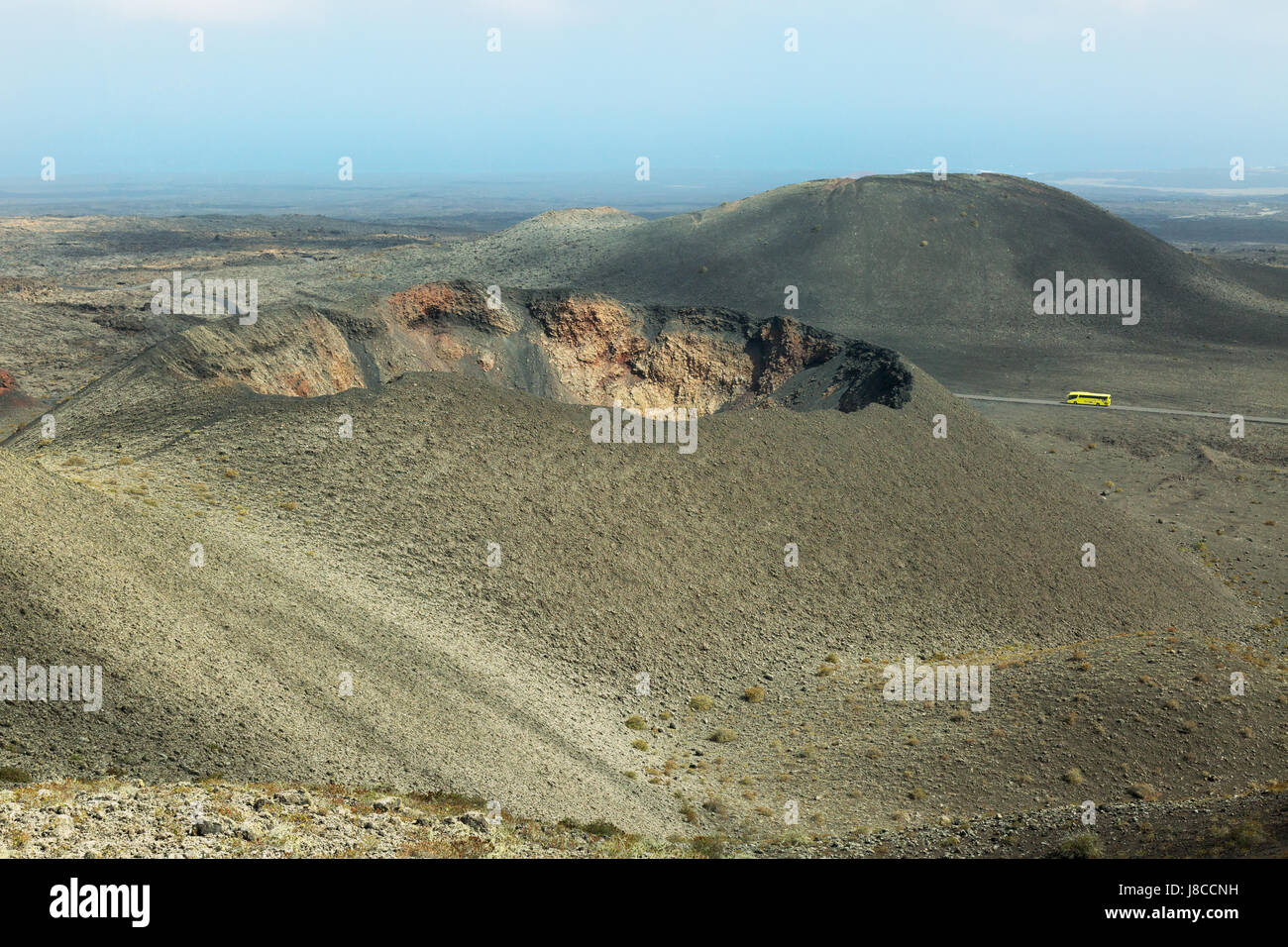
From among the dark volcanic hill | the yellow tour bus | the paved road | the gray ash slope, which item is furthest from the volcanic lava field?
the dark volcanic hill

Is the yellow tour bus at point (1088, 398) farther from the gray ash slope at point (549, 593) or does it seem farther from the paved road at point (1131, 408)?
the gray ash slope at point (549, 593)

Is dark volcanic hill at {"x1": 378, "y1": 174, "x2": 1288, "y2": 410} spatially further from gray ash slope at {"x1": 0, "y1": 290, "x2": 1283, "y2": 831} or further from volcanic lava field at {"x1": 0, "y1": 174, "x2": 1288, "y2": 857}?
gray ash slope at {"x1": 0, "y1": 290, "x2": 1283, "y2": 831}

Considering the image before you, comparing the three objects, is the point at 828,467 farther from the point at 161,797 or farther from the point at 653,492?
the point at 161,797

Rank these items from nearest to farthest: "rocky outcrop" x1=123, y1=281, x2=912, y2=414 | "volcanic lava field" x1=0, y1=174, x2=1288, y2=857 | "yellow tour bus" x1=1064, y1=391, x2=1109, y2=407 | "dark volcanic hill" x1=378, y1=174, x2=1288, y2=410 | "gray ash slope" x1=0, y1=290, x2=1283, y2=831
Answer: "volcanic lava field" x1=0, y1=174, x2=1288, y2=857, "gray ash slope" x1=0, y1=290, x2=1283, y2=831, "rocky outcrop" x1=123, y1=281, x2=912, y2=414, "yellow tour bus" x1=1064, y1=391, x2=1109, y2=407, "dark volcanic hill" x1=378, y1=174, x2=1288, y2=410

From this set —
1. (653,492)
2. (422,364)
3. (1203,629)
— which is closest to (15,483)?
(653,492)

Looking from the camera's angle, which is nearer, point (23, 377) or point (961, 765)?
point (961, 765)

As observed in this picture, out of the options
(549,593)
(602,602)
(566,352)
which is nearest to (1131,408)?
(566,352)

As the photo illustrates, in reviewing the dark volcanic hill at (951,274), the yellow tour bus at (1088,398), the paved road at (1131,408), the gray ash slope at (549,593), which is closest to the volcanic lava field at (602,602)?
the gray ash slope at (549,593)

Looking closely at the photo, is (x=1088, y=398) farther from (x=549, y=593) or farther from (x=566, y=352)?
(x=549, y=593)
